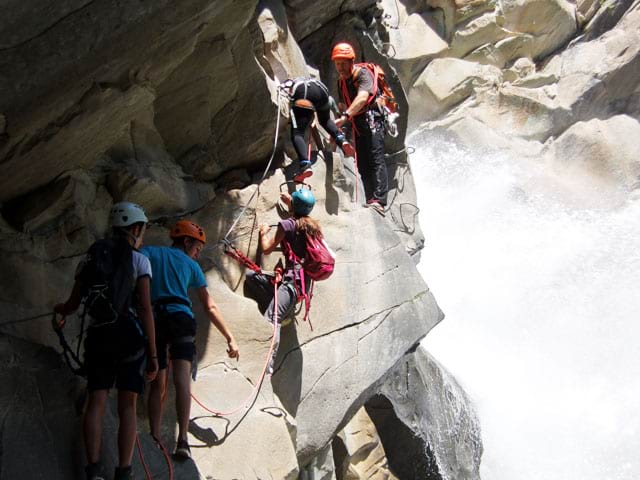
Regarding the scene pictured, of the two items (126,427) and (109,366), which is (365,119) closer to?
(109,366)

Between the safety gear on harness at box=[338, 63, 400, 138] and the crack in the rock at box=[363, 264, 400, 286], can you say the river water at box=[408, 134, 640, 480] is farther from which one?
the safety gear on harness at box=[338, 63, 400, 138]

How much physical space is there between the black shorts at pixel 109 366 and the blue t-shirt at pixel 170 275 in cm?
66

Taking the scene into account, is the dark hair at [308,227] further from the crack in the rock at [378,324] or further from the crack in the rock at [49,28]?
the crack in the rock at [49,28]

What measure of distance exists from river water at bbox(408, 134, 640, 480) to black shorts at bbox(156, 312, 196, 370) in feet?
26.2

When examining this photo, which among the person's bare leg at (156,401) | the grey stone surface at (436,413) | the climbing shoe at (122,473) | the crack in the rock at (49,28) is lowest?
the grey stone surface at (436,413)

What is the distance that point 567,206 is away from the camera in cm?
1802

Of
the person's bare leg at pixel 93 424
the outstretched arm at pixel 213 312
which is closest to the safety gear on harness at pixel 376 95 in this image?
the outstretched arm at pixel 213 312

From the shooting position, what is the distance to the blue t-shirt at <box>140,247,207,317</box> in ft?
16.9

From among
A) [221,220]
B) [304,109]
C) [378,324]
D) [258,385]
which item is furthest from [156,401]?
[304,109]

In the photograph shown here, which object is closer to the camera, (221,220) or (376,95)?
(221,220)

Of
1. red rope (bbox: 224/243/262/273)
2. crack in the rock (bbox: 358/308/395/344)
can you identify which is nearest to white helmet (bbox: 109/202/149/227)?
red rope (bbox: 224/243/262/273)

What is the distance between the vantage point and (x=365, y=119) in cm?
935

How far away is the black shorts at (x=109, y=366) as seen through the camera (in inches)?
174

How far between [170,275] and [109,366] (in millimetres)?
927
